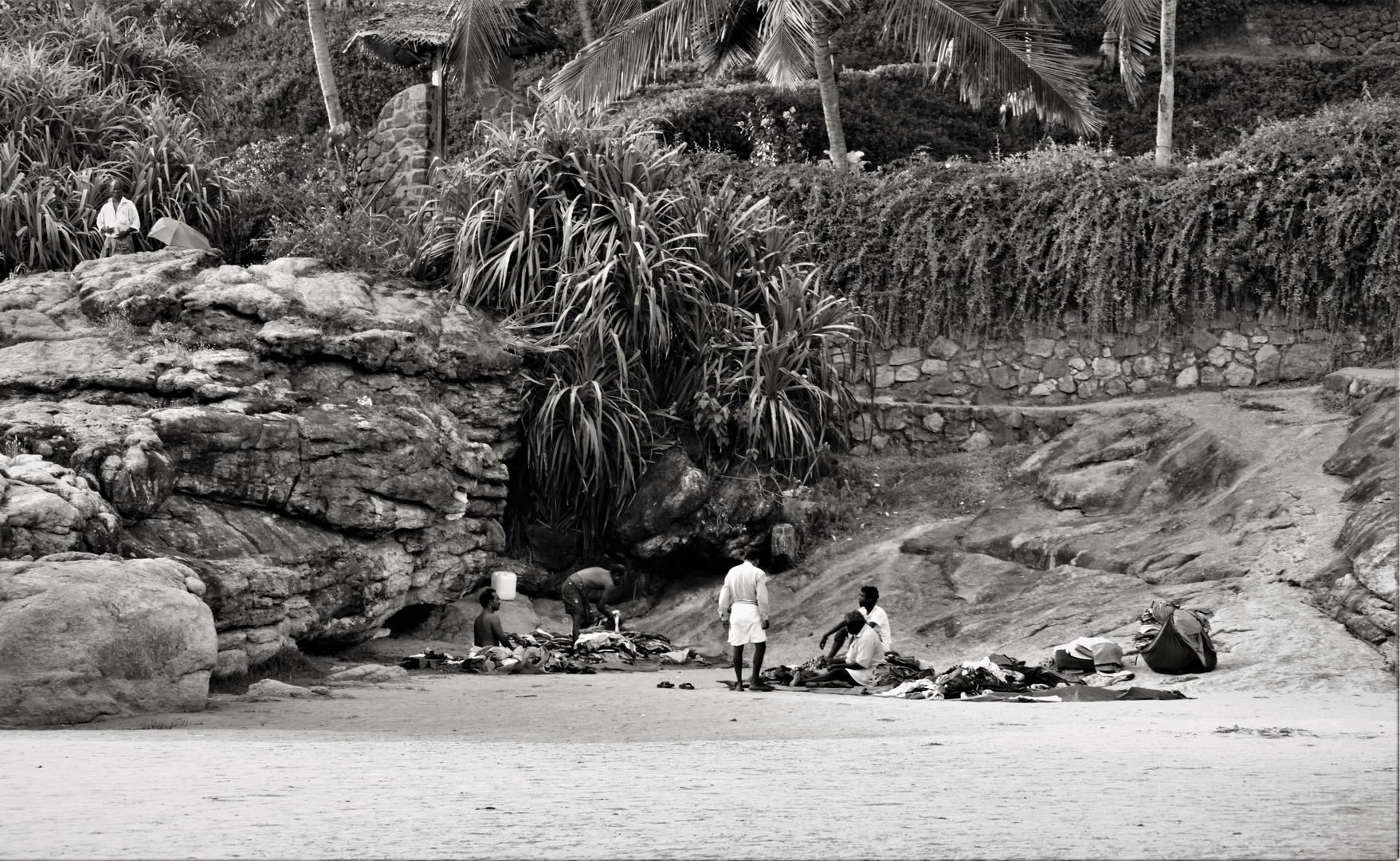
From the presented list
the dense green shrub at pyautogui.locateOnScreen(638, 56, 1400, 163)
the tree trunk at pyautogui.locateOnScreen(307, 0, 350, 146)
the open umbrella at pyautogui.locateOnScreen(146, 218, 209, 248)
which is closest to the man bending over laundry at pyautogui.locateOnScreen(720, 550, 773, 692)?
the open umbrella at pyautogui.locateOnScreen(146, 218, 209, 248)

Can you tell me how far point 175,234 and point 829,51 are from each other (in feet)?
30.0

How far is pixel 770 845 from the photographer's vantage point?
405 centimetres

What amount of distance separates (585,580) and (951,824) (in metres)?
9.44

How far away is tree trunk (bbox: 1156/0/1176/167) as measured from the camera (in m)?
17.6

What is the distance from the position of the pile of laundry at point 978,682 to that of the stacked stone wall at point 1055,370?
22.7 feet

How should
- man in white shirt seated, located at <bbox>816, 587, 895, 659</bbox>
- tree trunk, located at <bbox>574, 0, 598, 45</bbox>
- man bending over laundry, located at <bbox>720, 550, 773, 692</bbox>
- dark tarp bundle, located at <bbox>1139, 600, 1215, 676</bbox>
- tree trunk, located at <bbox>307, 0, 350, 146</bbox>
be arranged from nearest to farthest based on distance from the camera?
dark tarp bundle, located at <bbox>1139, 600, 1215, 676</bbox>, man bending over laundry, located at <bbox>720, 550, 773, 692</bbox>, man in white shirt seated, located at <bbox>816, 587, 895, 659</bbox>, tree trunk, located at <bbox>307, 0, 350, 146</bbox>, tree trunk, located at <bbox>574, 0, 598, 45</bbox>

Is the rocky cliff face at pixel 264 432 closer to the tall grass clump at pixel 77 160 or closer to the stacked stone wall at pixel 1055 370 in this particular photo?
the tall grass clump at pixel 77 160

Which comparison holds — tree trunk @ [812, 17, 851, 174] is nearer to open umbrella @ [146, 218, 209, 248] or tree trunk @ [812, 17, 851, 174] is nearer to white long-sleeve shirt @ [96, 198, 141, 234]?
open umbrella @ [146, 218, 209, 248]

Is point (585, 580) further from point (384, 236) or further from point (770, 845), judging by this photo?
point (770, 845)

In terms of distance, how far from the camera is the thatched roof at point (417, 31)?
18.7 metres

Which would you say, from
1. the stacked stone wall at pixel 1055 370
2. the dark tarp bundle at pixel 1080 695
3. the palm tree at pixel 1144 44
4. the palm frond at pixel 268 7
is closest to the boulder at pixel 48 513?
the dark tarp bundle at pixel 1080 695

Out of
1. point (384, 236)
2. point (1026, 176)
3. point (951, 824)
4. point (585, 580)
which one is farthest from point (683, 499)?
point (951, 824)

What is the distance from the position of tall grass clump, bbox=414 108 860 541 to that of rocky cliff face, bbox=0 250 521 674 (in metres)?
0.69

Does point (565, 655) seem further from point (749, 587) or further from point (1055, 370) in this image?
point (1055, 370)
